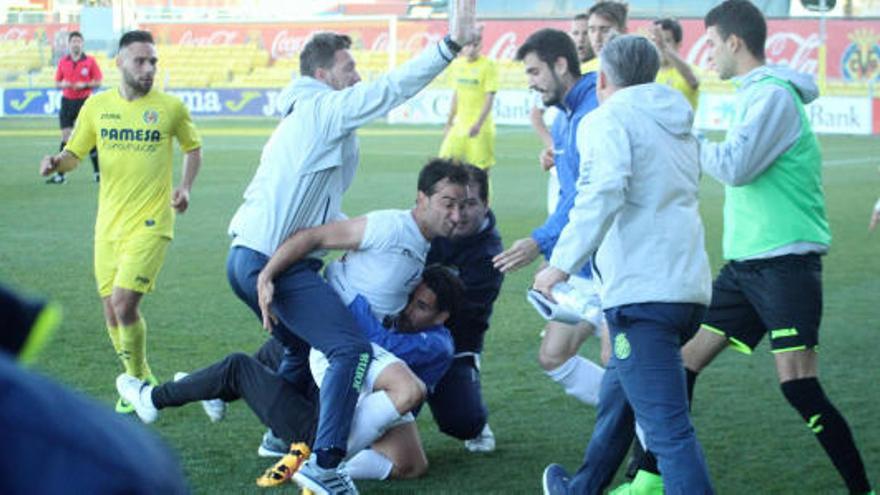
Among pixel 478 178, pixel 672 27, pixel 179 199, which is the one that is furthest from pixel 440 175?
pixel 672 27

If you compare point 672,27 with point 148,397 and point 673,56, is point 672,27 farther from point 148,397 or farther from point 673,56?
point 148,397

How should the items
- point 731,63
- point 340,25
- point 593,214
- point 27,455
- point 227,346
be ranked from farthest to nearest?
point 340,25, point 227,346, point 731,63, point 593,214, point 27,455

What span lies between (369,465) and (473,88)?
11167 mm

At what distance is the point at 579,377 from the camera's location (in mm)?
6883

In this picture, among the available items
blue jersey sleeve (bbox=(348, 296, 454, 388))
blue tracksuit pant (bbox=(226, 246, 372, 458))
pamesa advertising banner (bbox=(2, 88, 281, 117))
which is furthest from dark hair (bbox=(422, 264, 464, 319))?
pamesa advertising banner (bbox=(2, 88, 281, 117))

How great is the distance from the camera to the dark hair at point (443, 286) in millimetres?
6352

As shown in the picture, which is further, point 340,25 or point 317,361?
point 340,25

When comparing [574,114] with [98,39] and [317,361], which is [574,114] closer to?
[317,361]

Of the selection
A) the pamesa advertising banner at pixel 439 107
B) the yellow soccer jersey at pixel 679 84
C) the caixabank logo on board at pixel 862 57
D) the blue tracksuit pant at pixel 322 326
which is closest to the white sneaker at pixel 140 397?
the blue tracksuit pant at pixel 322 326

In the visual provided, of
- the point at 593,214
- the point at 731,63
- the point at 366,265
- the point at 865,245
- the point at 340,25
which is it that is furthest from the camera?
the point at 340,25

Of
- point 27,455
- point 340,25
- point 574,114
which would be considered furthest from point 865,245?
point 340,25

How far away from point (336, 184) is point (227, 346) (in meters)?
3.53

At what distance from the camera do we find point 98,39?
1951 inches

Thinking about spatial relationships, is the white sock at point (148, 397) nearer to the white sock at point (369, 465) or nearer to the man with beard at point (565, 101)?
the white sock at point (369, 465)
